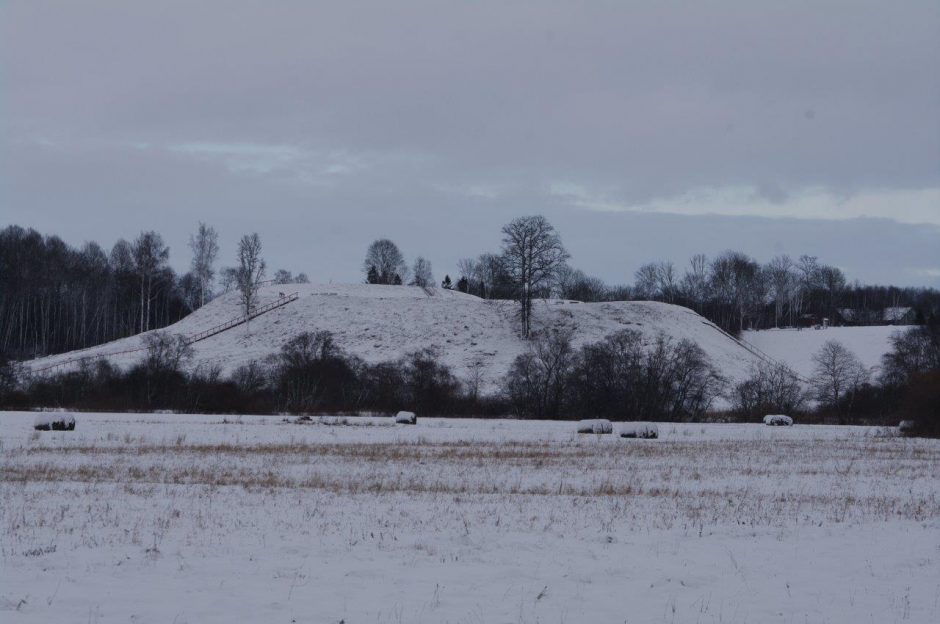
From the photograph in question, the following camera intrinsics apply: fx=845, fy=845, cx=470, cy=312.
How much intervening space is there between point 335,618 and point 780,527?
829 centimetres

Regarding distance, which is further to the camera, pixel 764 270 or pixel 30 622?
pixel 764 270

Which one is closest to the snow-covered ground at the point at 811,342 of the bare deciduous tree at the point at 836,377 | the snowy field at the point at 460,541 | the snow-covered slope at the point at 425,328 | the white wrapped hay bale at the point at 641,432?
the bare deciduous tree at the point at 836,377

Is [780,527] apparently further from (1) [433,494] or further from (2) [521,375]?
(2) [521,375]

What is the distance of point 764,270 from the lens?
14612 cm

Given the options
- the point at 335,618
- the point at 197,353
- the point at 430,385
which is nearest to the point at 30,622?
the point at 335,618

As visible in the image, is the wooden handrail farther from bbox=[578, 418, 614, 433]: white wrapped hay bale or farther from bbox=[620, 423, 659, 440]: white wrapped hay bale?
bbox=[620, 423, 659, 440]: white wrapped hay bale

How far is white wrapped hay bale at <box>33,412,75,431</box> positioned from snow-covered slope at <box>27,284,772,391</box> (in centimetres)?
3888

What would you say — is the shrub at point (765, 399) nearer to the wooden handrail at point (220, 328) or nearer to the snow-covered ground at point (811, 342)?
the snow-covered ground at point (811, 342)

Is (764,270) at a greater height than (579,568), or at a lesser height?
greater

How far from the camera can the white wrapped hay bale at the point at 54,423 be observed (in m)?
35.1

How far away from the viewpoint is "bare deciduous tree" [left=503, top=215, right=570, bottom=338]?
89.5 m

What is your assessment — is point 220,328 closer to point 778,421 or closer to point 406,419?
point 406,419

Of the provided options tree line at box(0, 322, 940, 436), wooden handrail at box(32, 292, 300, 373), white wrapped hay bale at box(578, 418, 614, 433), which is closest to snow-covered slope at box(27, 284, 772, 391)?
wooden handrail at box(32, 292, 300, 373)

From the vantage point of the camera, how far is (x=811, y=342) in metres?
110
